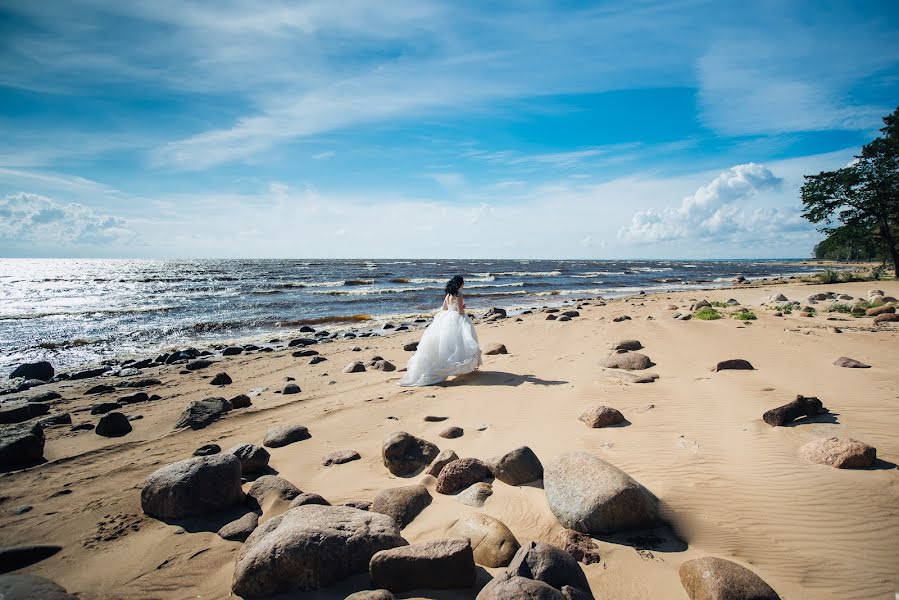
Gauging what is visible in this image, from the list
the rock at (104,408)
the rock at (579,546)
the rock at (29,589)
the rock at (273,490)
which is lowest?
the rock at (104,408)

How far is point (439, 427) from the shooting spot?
625cm

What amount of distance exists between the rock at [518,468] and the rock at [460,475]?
0.15 m

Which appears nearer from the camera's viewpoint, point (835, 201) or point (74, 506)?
point (74, 506)

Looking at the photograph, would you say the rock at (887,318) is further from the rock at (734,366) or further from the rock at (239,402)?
the rock at (239,402)

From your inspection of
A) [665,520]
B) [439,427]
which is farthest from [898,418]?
[439,427]

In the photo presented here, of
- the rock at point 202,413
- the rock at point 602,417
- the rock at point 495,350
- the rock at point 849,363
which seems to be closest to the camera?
the rock at point 602,417

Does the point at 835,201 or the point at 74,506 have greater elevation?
the point at 835,201

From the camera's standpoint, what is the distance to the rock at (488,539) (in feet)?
9.87

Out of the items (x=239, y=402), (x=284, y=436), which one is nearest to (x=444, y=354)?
(x=284, y=436)

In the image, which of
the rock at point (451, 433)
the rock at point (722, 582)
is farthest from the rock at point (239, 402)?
the rock at point (722, 582)

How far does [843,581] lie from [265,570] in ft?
13.0

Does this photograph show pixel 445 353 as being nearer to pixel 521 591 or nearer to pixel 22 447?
pixel 521 591

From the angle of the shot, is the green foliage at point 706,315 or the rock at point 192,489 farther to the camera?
the green foliage at point 706,315

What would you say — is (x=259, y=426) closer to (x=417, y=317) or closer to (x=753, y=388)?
(x=753, y=388)
